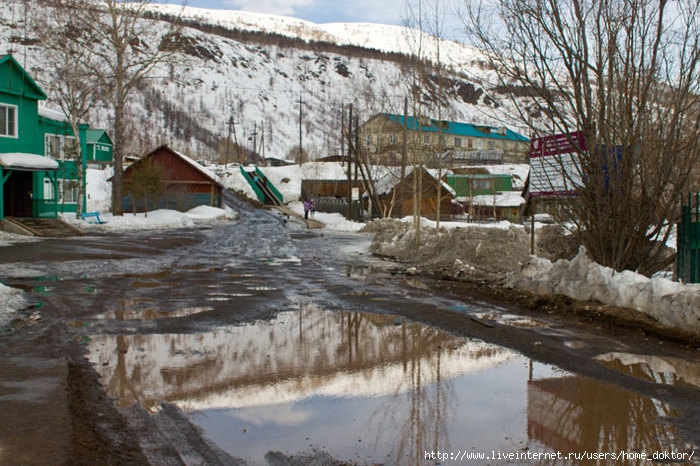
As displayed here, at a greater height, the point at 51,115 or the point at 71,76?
the point at 71,76

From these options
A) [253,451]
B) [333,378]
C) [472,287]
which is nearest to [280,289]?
[472,287]

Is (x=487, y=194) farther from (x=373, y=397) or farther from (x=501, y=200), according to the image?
(x=373, y=397)

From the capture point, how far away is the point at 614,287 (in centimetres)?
956

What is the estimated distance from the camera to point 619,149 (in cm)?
1000

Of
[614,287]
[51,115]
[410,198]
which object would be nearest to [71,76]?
[51,115]

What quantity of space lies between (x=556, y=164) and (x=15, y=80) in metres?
26.9

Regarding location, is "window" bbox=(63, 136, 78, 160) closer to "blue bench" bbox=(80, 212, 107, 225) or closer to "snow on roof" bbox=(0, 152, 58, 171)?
"blue bench" bbox=(80, 212, 107, 225)

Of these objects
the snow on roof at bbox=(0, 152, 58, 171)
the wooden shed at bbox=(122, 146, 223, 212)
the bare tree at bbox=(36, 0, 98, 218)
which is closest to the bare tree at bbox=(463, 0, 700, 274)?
the snow on roof at bbox=(0, 152, 58, 171)

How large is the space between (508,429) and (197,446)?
97.1 inches

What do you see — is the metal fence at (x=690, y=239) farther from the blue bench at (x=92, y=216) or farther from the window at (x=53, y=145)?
the window at (x=53, y=145)

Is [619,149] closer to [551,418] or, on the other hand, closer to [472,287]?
[472,287]

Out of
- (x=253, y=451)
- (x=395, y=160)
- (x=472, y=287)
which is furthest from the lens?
(x=395, y=160)

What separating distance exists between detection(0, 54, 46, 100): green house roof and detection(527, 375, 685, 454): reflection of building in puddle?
2940 cm

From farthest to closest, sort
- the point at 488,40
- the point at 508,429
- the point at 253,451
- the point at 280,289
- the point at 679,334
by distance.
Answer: the point at 280,289, the point at 488,40, the point at 679,334, the point at 508,429, the point at 253,451
